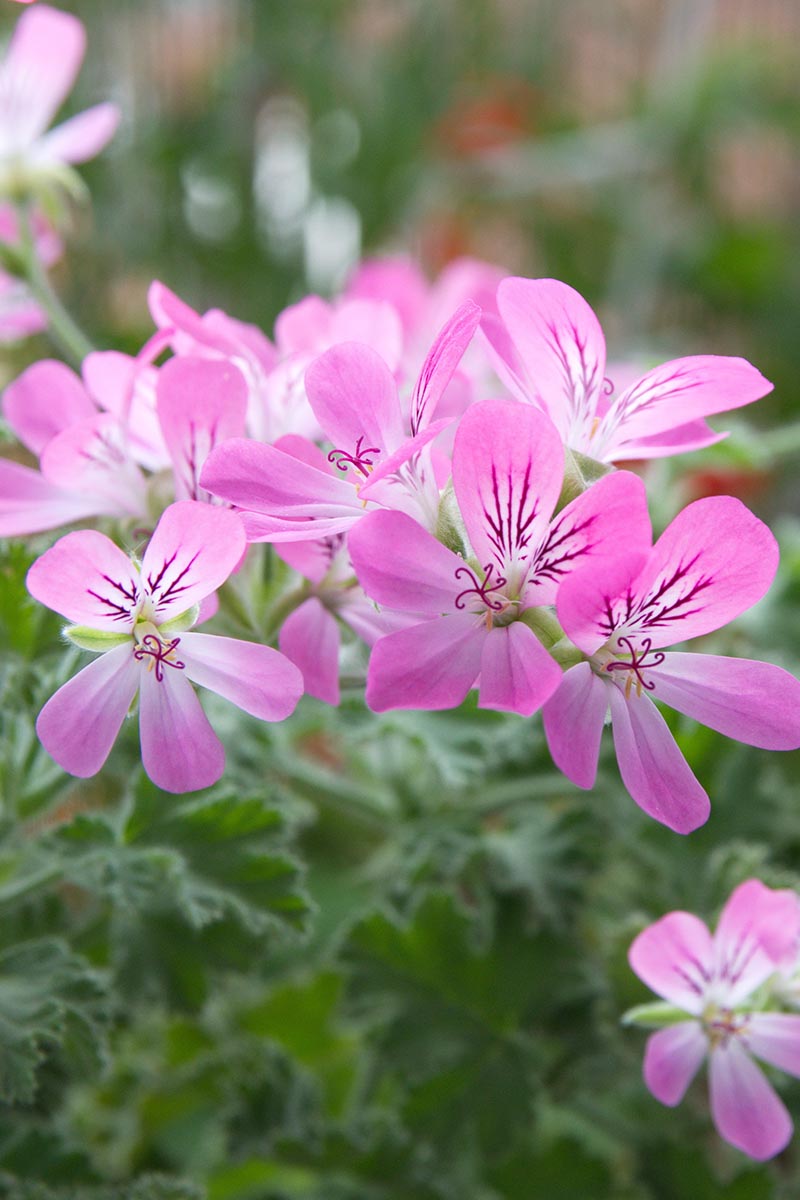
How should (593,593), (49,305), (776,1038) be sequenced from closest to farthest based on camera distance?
(593,593) → (776,1038) → (49,305)

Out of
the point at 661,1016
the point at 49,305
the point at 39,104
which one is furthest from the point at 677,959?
the point at 39,104

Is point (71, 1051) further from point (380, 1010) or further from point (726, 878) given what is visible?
point (726, 878)

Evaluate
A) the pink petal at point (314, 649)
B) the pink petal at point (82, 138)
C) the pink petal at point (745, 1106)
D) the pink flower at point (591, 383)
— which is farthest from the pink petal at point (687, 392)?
the pink petal at point (82, 138)

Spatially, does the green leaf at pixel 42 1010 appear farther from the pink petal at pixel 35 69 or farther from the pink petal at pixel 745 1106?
the pink petal at pixel 35 69

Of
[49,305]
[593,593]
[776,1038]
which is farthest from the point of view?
[49,305]

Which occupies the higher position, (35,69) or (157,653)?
(35,69)

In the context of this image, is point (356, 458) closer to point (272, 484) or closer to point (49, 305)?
point (272, 484)
